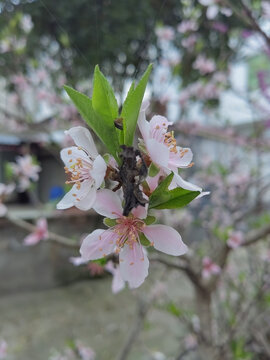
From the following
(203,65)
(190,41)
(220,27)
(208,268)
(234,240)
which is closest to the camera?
(234,240)

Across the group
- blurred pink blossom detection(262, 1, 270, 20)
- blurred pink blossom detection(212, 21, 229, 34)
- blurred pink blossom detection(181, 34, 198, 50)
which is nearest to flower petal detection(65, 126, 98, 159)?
blurred pink blossom detection(262, 1, 270, 20)

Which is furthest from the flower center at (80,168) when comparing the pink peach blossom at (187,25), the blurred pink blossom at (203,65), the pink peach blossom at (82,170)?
the blurred pink blossom at (203,65)

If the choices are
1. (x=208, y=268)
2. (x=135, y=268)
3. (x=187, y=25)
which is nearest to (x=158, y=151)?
(x=135, y=268)

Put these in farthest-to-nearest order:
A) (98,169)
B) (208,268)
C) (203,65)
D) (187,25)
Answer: (203,65) < (187,25) < (208,268) < (98,169)

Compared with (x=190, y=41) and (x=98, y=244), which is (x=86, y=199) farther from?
(x=190, y=41)

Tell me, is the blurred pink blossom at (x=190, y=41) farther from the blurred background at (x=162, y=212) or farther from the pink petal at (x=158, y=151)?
the pink petal at (x=158, y=151)

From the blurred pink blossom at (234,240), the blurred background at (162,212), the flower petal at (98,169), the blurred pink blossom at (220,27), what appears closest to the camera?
the flower petal at (98,169)
